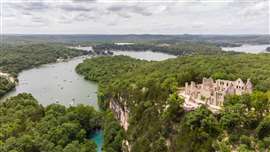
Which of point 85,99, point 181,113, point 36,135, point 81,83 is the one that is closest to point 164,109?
point 181,113

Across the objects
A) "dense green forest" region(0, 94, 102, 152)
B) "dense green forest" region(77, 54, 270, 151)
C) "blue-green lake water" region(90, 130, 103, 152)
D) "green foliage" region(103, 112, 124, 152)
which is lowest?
"blue-green lake water" region(90, 130, 103, 152)

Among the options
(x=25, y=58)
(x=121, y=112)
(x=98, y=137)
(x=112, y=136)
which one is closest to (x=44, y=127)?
(x=98, y=137)

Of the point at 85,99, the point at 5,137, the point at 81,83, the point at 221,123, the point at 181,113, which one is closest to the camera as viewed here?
the point at 221,123

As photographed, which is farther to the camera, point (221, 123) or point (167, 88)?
point (167, 88)

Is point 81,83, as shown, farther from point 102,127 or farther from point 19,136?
point 19,136

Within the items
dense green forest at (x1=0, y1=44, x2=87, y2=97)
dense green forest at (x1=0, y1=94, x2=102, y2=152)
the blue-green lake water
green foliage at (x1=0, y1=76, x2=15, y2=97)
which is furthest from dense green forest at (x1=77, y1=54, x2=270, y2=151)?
dense green forest at (x1=0, y1=44, x2=87, y2=97)

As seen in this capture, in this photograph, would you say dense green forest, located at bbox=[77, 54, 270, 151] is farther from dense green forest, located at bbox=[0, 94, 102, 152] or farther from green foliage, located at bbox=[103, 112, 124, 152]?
dense green forest, located at bbox=[0, 94, 102, 152]

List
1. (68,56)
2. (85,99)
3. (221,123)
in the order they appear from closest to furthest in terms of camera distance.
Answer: (221,123) < (85,99) < (68,56)
